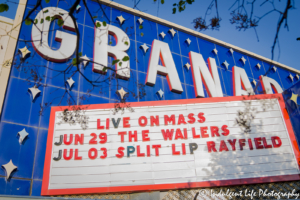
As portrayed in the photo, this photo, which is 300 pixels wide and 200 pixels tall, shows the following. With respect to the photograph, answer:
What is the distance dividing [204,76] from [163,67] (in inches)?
93.8

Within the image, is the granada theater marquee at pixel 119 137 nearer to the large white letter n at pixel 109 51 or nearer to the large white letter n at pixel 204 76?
the large white letter n at pixel 109 51

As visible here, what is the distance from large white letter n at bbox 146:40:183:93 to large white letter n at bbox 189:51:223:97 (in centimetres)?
114

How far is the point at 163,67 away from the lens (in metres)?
12.1

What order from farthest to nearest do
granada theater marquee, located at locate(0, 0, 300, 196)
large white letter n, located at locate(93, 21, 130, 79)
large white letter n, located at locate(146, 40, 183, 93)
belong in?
large white letter n, located at locate(146, 40, 183, 93) < large white letter n, located at locate(93, 21, 130, 79) < granada theater marquee, located at locate(0, 0, 300, 196)

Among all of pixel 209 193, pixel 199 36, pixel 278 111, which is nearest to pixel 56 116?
pixel 209 193

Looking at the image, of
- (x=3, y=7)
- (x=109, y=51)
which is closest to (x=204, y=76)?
(x=109, y=51)

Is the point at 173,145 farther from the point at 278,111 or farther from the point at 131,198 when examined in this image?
the point at 278,111

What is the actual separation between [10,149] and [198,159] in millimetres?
6182

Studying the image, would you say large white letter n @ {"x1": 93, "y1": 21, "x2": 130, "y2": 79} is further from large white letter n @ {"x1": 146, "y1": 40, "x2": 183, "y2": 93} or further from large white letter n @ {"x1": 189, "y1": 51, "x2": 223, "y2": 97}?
large white letter n @ {"x1": 189, "y1": 51, "x2": 223, "y2": 97}

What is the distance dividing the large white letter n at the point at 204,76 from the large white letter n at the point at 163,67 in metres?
1.14

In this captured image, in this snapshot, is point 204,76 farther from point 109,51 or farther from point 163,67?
point 109,51

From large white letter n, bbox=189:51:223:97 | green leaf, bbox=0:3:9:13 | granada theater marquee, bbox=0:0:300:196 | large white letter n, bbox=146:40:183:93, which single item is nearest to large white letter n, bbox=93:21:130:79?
granada theater marquee, bbox=0:0:300:196

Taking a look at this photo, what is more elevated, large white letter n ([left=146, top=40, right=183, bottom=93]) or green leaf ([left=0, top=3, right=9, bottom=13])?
large white letter n ([left=146, top=40, right=183, bottom=93])

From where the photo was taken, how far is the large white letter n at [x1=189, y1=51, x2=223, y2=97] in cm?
1226
